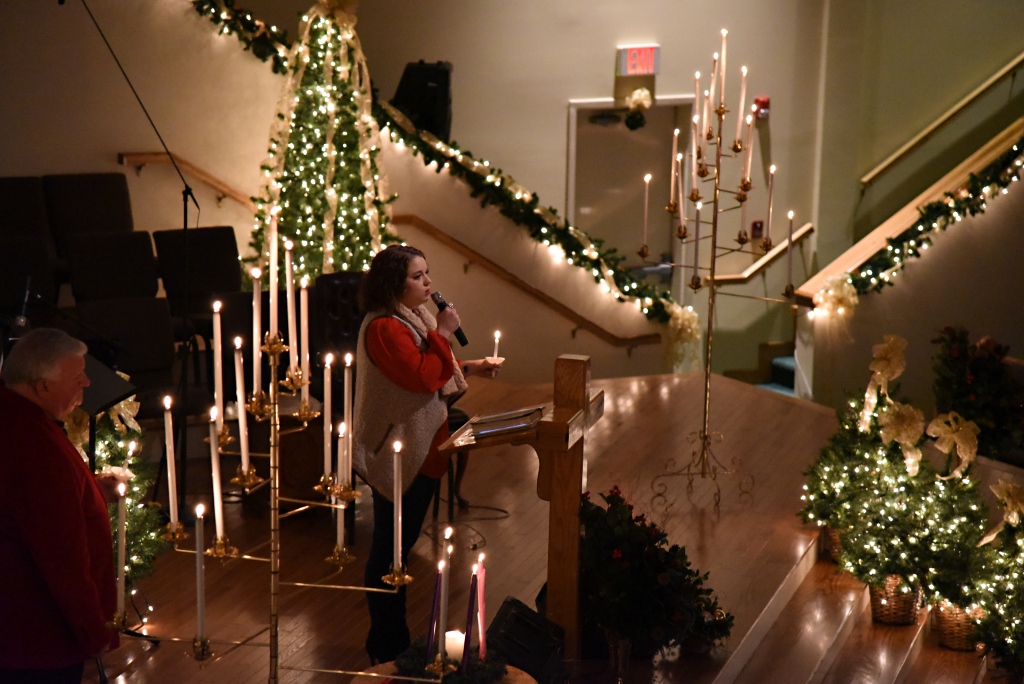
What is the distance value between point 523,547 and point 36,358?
110 inches

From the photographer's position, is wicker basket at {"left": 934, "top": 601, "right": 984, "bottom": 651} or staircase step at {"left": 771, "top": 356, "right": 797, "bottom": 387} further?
staircase step at {"left": 771, "top": 356, "right": 797, "bottom": 387}

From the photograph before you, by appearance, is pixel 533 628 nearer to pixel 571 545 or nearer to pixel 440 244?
pixel 571 545

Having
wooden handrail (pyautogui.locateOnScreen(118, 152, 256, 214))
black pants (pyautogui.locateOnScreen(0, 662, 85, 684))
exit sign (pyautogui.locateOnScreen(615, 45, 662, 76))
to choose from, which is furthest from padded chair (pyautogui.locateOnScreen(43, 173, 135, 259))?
black pants (pyautogui.locateOnScreen(0, 662, 85, 684))

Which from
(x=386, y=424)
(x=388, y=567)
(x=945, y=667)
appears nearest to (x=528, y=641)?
(x=388, y=567)

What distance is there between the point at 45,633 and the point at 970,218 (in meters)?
6.42

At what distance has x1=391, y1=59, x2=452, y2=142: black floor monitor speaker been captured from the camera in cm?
814

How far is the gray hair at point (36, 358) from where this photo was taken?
8.90 feet

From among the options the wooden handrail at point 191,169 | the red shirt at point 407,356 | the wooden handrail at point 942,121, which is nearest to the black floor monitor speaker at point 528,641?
the red shirt at point 407,356

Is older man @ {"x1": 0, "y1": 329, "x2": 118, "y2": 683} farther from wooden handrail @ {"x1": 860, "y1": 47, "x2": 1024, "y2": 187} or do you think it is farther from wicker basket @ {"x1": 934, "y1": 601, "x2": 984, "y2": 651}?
wooden handrail @ {"x1": 860, "y1": 47, "x2": 1024, "y2": 187}

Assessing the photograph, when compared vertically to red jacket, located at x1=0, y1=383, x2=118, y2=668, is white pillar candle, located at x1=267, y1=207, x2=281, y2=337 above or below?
above

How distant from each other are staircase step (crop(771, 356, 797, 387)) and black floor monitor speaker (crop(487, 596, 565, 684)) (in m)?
5.65

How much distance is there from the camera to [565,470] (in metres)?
3.72

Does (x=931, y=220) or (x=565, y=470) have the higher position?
(x=931, y=220)

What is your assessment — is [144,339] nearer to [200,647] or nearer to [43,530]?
[43,530]
